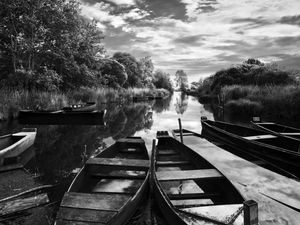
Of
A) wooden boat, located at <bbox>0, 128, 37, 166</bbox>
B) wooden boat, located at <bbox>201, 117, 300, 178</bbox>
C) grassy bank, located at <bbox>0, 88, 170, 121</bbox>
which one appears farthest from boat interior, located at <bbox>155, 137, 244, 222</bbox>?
grassy bank, located at <bbox>0, 88, 170, 121</bbox>

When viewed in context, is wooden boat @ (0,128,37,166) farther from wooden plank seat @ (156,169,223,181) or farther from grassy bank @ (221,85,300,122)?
grassy bank @ (221,85,300,122)

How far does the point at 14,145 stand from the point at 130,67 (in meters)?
41.3

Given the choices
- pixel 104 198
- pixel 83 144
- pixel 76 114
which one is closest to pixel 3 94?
pixel 76 114

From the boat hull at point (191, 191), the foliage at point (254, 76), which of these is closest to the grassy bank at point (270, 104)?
the foliage at point (254, 76)

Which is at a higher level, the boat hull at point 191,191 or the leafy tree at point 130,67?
the leafy tree at point 130,67

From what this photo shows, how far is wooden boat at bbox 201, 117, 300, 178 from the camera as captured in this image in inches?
270

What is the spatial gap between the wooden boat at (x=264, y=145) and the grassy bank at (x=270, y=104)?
28.2ft

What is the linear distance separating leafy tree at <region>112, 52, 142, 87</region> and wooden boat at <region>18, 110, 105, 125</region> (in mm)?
30411

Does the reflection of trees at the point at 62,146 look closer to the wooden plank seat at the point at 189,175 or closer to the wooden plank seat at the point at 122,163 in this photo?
the wooden plank seat at the point at 122,163

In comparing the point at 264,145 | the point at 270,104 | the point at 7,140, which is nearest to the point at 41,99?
the point at 7,140

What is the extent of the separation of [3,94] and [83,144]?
32.3 feet

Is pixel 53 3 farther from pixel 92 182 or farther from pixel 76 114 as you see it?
pixel 92 182

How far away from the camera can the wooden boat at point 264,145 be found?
22.5 feet

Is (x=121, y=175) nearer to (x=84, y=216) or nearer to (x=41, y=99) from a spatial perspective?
(x=84, y=216)
